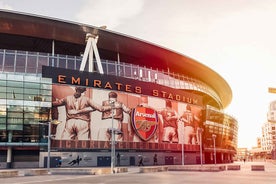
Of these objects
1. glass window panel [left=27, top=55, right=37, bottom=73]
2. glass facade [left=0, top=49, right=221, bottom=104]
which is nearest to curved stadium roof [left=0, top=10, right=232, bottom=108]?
glass facade [left=0, top=49, right=221, bottom=104]

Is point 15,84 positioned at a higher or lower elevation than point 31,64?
lower

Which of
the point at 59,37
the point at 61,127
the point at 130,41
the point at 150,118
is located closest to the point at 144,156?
the point at 150,118

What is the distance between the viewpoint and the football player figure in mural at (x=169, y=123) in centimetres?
7473

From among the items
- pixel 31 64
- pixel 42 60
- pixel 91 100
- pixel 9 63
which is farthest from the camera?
pixel 42 60

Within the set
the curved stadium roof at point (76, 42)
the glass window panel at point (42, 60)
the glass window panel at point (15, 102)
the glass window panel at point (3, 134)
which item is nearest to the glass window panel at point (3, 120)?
the glass window panel at point (3, 134)

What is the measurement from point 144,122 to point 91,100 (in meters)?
12.2

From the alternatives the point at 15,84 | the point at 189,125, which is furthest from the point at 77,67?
the point at 189,125

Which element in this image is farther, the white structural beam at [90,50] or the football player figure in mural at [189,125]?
the football player figure in mural at [189,125]

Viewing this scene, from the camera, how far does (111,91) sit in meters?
67.7

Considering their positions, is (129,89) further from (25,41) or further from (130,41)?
(25,41)

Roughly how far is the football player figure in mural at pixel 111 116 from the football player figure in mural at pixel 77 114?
2.60 metres

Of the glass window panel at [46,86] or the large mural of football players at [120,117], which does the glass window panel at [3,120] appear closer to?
the large mural of football players at [120,117]

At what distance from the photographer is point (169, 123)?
2975 inches

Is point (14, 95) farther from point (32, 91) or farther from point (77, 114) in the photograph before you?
point (77, 114)
